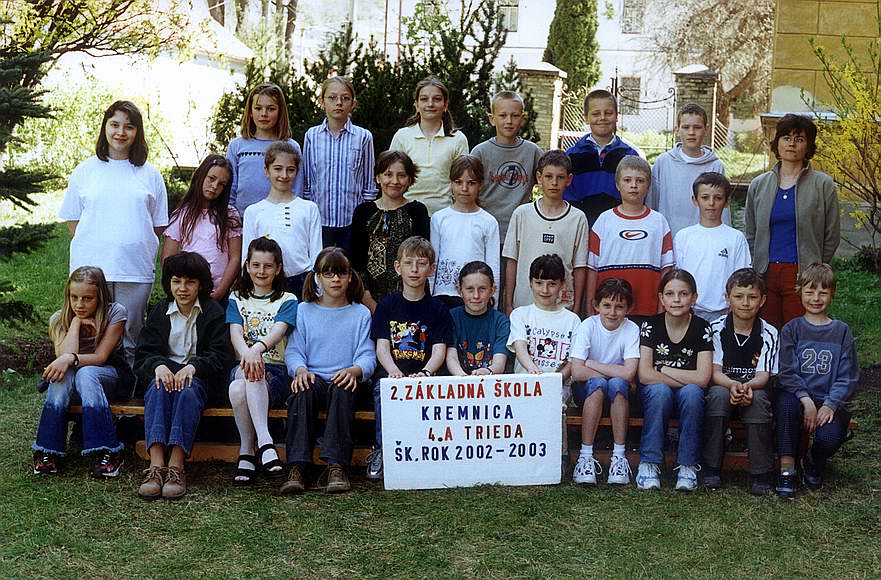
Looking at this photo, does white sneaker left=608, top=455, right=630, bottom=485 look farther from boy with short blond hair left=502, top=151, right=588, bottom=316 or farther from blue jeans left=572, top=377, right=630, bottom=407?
boy with short blond hair left=502, top=151, right=588, bottom=316

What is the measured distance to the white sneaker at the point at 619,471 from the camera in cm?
521

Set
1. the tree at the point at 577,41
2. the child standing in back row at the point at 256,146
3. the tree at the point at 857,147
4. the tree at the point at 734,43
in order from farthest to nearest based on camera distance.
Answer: the tree at the point at 734,43 → the tree at the point at 577,41 → the tree at the point at 857,147 → the child standing in back row at the point at 256,146

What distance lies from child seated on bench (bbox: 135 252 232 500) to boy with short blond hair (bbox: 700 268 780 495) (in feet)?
8.47

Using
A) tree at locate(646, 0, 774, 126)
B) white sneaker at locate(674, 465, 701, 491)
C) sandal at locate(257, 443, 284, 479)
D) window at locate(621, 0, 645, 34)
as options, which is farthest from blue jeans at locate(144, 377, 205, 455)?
window at locate(621, 0, 645, 34)

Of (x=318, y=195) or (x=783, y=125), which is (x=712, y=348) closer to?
(x=783, y=125)

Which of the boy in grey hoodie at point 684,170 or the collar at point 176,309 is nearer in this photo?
the collar at point 176,309

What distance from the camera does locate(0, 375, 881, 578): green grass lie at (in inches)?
164

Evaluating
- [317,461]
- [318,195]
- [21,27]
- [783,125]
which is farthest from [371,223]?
[21,27]

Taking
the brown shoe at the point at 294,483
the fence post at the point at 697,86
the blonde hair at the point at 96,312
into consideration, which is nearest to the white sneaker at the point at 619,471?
the brown shoe at the point at 294,483

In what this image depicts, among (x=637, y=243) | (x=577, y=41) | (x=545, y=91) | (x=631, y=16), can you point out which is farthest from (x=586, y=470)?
(x=631, y=16)

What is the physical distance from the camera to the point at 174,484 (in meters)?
4.98

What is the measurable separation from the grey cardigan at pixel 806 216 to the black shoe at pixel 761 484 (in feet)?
4.56

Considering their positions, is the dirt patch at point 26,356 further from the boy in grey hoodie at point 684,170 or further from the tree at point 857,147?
the tree at point 857,147

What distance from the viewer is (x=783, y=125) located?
5.95 metres
